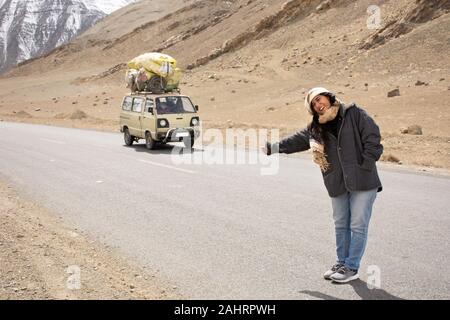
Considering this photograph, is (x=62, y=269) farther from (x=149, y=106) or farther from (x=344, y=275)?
(x=149, y=106)

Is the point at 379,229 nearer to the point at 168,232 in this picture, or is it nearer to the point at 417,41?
the point at 168,232

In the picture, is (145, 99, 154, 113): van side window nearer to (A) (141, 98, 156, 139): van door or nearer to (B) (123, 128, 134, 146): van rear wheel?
(A) (141, 98, 156, 139): van door

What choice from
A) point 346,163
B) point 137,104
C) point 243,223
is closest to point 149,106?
point 137,104

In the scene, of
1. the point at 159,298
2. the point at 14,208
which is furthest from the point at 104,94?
the point at 159,298

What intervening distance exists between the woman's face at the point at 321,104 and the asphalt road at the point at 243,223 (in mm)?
1712

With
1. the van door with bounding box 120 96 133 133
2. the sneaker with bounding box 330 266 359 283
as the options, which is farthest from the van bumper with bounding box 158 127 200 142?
the sneaker with bounding box 330 266 359 283

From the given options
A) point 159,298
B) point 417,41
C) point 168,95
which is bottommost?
point 159,298

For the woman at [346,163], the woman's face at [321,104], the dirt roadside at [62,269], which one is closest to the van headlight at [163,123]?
the dirt roadside at [62,269]

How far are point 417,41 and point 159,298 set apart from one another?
142ft

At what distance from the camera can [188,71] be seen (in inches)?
2640

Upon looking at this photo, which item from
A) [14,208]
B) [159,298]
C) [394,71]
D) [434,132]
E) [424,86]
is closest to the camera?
[159,298]

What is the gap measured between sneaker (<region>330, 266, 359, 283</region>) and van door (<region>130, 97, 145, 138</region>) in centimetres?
1375

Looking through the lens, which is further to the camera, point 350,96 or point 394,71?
point 394,71

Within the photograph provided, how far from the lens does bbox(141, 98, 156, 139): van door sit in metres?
18.1
